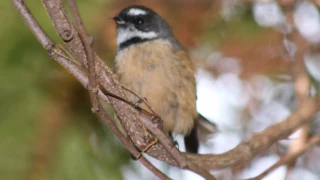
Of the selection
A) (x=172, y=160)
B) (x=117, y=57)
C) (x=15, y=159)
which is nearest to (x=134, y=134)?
(x=172, y=160)

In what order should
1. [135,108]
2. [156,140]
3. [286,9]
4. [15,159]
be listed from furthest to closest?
[286,9] < [15,159] < [156,140] < [135,108]

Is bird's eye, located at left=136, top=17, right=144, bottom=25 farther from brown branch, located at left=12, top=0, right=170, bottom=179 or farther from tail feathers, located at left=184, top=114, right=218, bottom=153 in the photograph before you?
brown branch, located at left=12, top=0, right=170, bottom=179

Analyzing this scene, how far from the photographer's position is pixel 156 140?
184cm

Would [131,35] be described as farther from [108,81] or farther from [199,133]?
[108,81]

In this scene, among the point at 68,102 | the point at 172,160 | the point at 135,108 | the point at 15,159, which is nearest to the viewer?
the point at 135,108

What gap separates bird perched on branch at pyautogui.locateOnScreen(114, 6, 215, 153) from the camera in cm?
259

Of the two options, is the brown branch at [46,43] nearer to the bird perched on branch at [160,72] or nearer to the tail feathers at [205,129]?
the bird perched on branch at [160,72]

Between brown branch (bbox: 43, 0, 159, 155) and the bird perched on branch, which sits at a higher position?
brown branch (bbox: 43, 0, 159, 155)

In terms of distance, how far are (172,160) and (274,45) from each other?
4.40 ft

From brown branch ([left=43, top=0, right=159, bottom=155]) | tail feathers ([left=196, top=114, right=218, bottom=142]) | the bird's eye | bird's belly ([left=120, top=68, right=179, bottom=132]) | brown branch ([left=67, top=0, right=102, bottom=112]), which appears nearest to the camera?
brown branch ([left=67, top=0, right=102, bottom=112])

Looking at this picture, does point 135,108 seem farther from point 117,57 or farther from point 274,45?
point 274,45

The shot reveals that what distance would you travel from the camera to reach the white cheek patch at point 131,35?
285 cm

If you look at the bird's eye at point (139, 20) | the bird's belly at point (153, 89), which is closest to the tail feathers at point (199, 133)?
the bird's belly at point (153, 89)

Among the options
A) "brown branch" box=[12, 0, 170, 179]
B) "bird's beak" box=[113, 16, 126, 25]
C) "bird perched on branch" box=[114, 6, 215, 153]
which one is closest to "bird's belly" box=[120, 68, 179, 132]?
"bird perched on branch" box=[114, 6, 215, 153]
